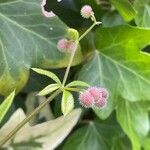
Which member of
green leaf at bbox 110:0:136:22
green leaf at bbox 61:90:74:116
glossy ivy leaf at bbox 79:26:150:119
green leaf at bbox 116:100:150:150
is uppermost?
green leaf at bbox 110:0:136:22

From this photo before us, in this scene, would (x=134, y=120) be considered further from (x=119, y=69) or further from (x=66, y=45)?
(x=66, y=45)

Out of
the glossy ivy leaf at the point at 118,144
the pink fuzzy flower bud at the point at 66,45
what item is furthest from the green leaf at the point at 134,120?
the pink fuzzy flower bud at the point at 66,45

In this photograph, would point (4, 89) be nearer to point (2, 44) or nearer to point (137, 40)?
point (2, 44)

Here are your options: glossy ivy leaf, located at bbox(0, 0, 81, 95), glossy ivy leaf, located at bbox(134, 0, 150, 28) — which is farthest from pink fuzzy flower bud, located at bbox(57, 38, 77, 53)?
glossy ivy leaf, located at bbox(134, 0, 150, 28)

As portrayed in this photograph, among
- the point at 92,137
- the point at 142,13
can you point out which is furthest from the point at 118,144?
the point at 142,13

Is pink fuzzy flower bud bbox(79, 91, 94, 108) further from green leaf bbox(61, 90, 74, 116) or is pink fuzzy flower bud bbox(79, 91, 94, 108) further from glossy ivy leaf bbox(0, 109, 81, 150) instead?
glossy ivy leaf bbox(0, 109, 81, 150)
